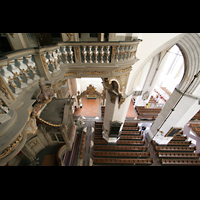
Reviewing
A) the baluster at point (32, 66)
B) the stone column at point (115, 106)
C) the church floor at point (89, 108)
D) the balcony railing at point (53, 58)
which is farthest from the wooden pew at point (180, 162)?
the baluster at point (32, 66)

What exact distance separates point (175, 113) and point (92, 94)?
205 inches

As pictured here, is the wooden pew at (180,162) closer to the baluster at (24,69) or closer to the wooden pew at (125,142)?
the wooden pew at (125,142)

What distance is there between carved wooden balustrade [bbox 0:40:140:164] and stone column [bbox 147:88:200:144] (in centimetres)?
386

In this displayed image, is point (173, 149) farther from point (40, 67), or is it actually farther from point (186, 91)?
point (40, 67)

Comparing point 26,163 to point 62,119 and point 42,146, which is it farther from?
point 62,119

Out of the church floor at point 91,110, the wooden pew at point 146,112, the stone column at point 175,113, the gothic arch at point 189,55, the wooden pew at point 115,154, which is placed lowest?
the church floor at point 91,110

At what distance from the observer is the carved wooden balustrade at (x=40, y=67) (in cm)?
144

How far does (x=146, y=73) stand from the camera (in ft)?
31.6

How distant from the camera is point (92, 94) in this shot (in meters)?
6.66

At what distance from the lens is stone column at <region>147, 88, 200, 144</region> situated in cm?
526

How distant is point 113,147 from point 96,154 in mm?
1305

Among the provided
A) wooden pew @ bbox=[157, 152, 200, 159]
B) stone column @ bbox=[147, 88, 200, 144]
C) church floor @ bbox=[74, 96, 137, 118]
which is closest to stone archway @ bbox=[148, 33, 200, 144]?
stone column @ bbox=[147, 88, 200, 144]

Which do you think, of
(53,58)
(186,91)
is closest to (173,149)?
(186,91)

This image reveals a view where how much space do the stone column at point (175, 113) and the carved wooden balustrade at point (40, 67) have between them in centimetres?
386
